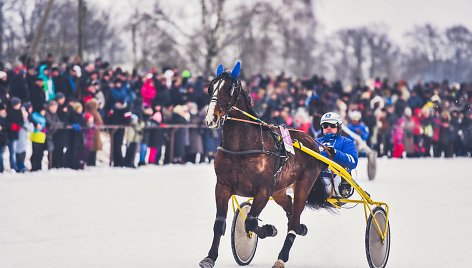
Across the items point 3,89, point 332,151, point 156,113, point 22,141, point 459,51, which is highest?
point 459,51

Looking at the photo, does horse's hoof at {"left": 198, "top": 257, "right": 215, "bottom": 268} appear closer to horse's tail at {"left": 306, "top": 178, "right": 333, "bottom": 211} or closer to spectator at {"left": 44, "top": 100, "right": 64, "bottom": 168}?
horse's tail at {"left": 306, "top": 178, "right": 333, "bottom": 211}

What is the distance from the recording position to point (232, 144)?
9406 mm

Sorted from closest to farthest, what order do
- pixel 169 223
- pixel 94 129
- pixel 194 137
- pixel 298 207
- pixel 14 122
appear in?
pixel 298 207, pixel 169 223, pixel 14 122, pixel 94 129, pixel 194 137

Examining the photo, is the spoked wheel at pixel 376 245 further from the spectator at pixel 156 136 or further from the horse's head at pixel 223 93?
the spectator at pixel 156 136

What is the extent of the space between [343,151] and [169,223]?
365 centimetres

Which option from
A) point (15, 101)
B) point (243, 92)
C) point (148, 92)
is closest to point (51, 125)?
point (15, 101)

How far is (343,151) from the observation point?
1082 cm

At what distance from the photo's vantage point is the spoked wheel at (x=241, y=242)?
395 inches

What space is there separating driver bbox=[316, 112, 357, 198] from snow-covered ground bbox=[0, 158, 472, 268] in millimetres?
747

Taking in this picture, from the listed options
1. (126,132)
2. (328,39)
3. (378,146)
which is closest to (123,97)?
(126,132)

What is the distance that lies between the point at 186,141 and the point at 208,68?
789 inches

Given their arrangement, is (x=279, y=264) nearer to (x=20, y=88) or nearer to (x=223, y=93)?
(x=223, y=93)

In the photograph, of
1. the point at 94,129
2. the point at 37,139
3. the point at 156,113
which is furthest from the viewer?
the point at 156,113

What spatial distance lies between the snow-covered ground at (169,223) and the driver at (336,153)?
0.75 m
